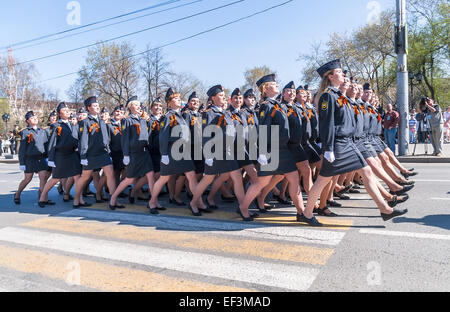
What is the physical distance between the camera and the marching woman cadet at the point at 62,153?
7.35 meters

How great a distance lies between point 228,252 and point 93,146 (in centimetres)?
391

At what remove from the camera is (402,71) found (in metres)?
13.3

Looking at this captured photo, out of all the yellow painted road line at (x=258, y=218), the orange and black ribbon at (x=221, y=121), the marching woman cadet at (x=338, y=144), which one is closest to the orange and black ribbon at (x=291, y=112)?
the marching woman cadet at (x=338, y=144)

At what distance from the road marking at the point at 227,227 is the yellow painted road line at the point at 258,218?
0.21m

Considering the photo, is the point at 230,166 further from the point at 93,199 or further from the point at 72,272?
the point at 93,199

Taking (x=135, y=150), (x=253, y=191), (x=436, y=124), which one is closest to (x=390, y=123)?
(x=436, y=124)

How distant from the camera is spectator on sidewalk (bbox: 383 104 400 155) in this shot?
1325 cm

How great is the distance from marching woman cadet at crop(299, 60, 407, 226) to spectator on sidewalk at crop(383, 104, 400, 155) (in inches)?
366

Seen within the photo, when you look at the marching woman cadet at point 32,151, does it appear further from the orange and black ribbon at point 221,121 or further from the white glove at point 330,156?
the white glove at point 330,156

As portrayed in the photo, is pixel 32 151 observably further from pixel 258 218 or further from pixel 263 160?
pixel 263 160

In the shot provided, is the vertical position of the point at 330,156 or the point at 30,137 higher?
the point at 30,137

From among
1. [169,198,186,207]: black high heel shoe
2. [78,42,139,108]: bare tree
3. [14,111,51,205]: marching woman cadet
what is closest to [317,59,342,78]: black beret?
[169,198,186,207]: black high heel shoe

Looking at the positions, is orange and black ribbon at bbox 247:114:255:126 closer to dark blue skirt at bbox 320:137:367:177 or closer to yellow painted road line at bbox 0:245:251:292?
dark blue skirt at bbox 320:137:367:177
